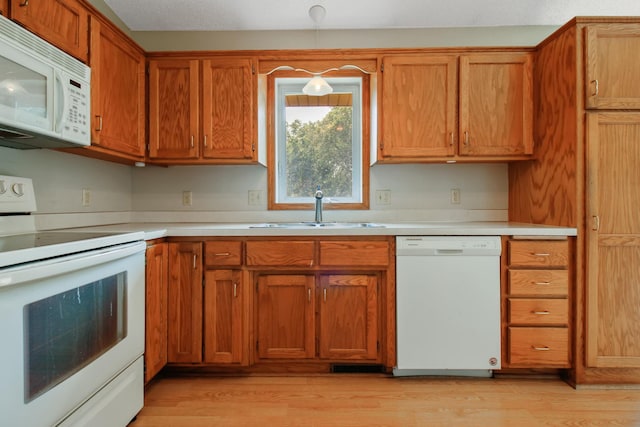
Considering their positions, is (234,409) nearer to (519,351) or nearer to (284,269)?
(284,269)

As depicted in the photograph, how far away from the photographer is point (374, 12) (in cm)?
232

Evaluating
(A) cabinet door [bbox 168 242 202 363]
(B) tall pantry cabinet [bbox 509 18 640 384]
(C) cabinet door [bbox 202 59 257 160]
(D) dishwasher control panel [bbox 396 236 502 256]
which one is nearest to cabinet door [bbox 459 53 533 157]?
(B) tall pantry cabinet [bbox 509 18 640 384]

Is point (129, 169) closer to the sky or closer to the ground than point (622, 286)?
closer to the sky

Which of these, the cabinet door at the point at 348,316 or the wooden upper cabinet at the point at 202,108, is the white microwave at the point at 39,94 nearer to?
the wooden upper cabinet at the point at 202,108

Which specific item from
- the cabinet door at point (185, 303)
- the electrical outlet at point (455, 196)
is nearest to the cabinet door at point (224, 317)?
the cabinet door at point (185, 303)

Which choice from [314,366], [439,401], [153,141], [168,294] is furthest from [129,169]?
[439,401]

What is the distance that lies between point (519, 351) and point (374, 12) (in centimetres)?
237

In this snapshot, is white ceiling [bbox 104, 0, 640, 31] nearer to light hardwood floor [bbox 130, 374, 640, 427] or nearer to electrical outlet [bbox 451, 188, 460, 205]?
electrical outlet [bbox 451, 188, 460, 205]

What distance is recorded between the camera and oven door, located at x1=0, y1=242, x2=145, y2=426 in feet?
3.06

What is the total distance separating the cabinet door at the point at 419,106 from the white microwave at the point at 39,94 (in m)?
1.69

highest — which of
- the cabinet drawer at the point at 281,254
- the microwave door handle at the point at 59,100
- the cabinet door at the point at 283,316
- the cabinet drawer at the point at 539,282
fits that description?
the microwave door handle at the point at 59,100

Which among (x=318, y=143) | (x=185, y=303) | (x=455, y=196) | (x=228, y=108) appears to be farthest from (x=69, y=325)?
(x=455, y=196)

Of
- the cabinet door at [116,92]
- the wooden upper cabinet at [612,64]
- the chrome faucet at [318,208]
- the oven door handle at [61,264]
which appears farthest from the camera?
the chrome faucet at [318,208]

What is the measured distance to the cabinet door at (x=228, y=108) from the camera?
7.16 ft
